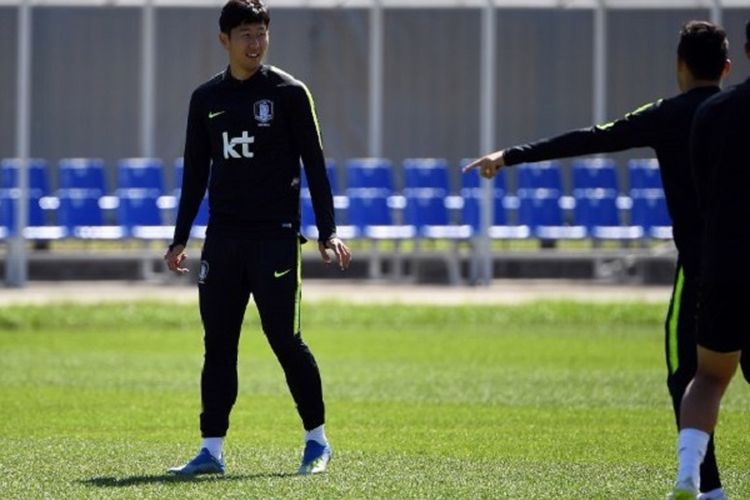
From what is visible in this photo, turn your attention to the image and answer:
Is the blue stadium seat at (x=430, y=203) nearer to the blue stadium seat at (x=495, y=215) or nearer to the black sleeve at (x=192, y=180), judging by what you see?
the blue stadium seat at (x=495, y=215)

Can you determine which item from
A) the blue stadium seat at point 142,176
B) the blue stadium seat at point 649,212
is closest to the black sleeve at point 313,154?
the blue stadium seat at point 142,176

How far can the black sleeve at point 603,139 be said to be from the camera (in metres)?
8.52

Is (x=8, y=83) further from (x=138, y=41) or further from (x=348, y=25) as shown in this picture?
(x=348, y=25)

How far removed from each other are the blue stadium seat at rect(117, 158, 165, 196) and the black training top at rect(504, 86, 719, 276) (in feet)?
62.5

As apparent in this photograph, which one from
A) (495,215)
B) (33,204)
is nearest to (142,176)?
(33,204)

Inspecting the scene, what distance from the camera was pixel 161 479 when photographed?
9477mm

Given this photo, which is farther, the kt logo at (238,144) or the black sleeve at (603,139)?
the kt logo at (238,144)

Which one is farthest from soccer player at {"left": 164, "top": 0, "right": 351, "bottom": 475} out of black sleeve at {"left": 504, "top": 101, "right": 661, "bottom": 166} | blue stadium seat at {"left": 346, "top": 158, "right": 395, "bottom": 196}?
blue stadium seat at {"left": 346, "top": 158, "right": 395, "bottom": 196}

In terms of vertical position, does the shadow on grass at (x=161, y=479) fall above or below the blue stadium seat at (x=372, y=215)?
below

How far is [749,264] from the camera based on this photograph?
7.43 meters

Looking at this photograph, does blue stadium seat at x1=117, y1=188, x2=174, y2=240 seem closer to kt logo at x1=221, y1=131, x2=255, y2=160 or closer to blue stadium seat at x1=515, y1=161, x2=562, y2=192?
blue stadium seat at x1=515, y1=161, x2=562, y2=192

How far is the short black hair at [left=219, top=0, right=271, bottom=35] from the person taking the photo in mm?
9516

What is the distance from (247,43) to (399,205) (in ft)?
58.4

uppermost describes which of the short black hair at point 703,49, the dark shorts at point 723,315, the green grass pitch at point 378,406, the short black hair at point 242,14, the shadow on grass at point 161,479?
the short black hair at point 242,14
